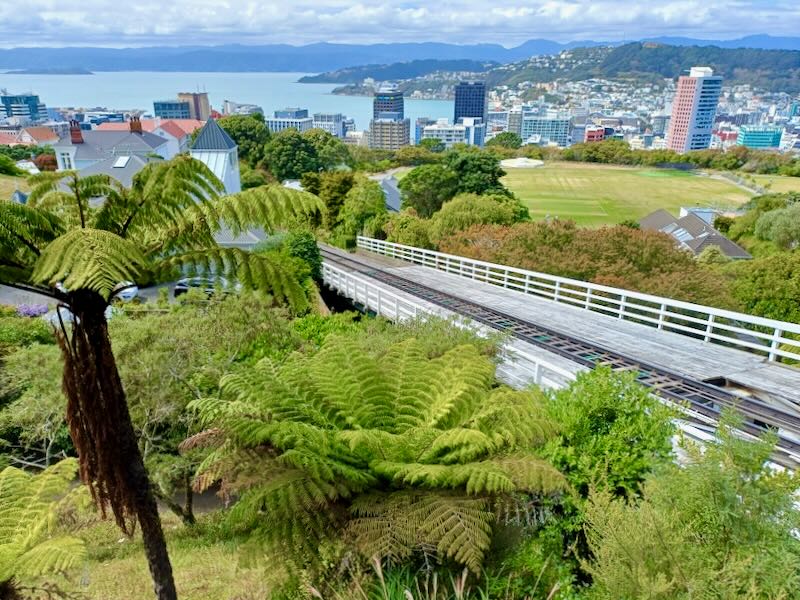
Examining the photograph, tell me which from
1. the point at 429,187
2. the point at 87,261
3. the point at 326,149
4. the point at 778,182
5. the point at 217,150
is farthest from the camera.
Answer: the point at 778,182

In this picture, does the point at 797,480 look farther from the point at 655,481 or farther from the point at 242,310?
the point at 242,310

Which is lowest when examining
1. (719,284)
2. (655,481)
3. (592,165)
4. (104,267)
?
(592,165)

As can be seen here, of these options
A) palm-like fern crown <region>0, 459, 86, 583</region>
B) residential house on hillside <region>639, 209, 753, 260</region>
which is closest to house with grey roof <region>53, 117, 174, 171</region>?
palm-like fern crown <region>0, 459, 86, 583</region>

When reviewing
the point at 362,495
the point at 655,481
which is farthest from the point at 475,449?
the point at 655,481

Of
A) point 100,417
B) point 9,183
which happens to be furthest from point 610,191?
point 100,417

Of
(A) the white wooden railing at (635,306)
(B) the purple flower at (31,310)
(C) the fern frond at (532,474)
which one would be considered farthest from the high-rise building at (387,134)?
(C) the fern frond at (532,474)

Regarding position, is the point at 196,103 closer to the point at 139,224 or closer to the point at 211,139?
the point at 211,139

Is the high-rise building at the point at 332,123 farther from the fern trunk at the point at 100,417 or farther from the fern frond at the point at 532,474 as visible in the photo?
the fern frond at the point at 532,474
